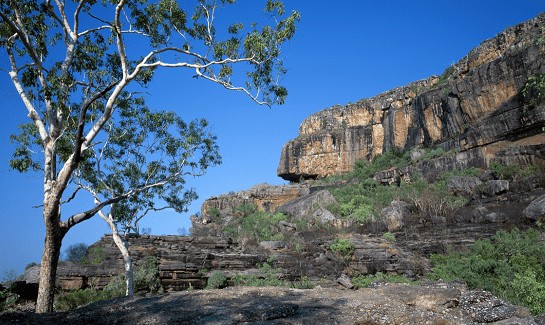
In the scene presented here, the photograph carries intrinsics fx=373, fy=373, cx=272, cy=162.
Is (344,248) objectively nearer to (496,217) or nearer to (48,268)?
(496,217)

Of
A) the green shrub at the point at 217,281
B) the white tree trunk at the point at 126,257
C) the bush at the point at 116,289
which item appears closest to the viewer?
the bush at the point at 116,289

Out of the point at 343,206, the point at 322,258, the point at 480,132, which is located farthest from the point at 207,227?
the point at 480,132

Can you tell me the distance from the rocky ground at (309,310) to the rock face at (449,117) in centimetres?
1229

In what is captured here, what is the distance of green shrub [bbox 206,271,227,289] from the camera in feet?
44.8

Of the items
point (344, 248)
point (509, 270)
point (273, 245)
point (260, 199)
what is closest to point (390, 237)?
point (344, 248)

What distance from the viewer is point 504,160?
2370cm

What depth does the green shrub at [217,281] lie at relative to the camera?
44.8 feet

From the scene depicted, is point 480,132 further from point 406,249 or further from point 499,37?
point 406,249

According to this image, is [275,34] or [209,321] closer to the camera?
[209,321]

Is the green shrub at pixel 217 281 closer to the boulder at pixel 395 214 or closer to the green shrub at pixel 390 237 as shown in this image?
the green shrub at pixel 390 237

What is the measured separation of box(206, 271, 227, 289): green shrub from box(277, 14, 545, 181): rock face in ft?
47.3

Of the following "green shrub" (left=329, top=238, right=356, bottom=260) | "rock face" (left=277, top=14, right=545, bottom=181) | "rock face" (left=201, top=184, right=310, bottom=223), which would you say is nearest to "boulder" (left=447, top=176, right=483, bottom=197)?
"rock face" (left=277, top=14, right=545, bottom=181)

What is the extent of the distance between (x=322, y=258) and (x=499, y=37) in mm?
28501

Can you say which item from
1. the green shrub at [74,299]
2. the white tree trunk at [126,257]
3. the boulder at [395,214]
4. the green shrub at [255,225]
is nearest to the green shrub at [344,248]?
the boulder at [395,214]
